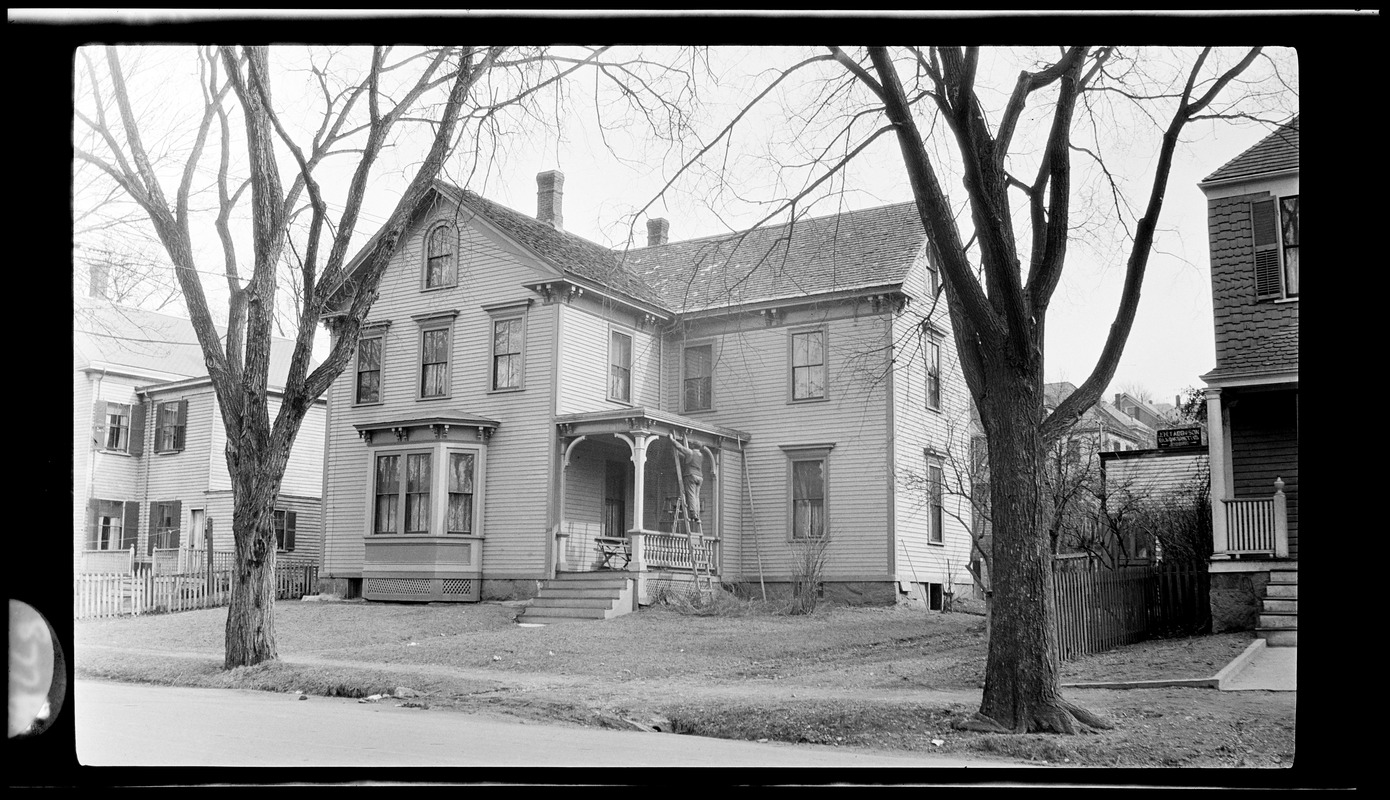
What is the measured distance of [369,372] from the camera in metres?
18.0

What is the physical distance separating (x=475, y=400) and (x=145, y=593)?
5.02m

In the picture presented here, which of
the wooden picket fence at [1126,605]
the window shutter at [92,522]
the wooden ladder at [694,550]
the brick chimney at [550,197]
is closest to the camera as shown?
the wooden picket fence at [1126,605]

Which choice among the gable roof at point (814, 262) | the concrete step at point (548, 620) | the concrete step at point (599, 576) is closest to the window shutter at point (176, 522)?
the concrete step at point (599, 576)

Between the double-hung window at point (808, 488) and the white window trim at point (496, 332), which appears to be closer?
the white window trim at point (496, 332)

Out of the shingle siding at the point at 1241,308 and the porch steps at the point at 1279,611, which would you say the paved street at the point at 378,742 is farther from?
the shingle siding at the point at 1241,308

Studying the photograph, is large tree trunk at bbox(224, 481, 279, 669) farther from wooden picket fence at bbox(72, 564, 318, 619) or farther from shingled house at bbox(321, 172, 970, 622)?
shingled house at bbox(321, 172, 970, 622)

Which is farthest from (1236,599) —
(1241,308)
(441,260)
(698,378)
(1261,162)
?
(441,260)

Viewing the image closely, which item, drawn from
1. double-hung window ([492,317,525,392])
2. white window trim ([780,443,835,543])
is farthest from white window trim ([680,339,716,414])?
double-hung window ([492,317,525,392])

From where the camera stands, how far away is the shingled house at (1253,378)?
11750mm

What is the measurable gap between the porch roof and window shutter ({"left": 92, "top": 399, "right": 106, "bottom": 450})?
9.86 meters

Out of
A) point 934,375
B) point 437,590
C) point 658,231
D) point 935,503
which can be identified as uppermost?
point 658,231

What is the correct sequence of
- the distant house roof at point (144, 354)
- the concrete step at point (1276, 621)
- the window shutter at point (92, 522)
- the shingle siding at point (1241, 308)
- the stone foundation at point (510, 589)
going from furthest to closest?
the distant house roof at point (144, 354), the window shutter at point (92, 522), the stone foundation at point (510, 589), the shingle siding at point (1241, 308), the concrete step at point (1276, 621)

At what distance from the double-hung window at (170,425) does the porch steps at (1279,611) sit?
56.9ft

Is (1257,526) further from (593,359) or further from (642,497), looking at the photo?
(593,359)
